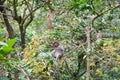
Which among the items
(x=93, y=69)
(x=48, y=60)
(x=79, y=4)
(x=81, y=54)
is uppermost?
(x=79, y=4)

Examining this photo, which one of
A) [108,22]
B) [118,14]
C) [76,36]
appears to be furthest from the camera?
[118,14]

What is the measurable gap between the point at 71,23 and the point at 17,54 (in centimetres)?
91

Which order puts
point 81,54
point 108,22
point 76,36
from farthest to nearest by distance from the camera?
point 108,22 → point 76,36 → point 81,54

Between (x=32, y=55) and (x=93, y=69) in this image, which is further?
(x=93, y=69)

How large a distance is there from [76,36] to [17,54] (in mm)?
896

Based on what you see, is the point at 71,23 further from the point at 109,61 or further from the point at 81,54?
the point at 109,61

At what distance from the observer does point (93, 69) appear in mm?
3881

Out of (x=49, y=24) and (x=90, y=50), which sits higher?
(x=90, y=50)

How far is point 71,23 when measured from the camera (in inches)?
169

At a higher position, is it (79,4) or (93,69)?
(79,4)

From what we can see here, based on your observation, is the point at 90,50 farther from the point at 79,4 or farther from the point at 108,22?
the point at 108,22

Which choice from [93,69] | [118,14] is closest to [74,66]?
[93,69]

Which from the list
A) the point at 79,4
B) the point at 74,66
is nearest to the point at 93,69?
the point at 74,66

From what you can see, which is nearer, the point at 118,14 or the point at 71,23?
the point at 71,23
